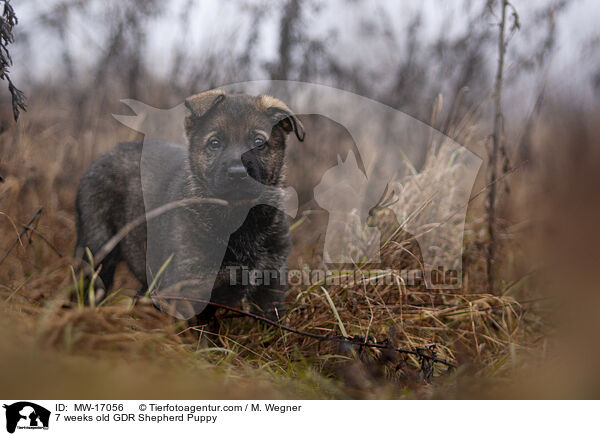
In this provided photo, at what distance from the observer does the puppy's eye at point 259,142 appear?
9.12ft

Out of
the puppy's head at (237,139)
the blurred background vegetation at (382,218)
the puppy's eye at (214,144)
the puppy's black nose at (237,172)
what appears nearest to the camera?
the blurred background vegetation at (382,218)

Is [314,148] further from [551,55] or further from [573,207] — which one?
[573,207]

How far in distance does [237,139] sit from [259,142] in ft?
0.47

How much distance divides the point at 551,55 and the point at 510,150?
75 centimetres

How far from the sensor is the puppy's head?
2643 mm

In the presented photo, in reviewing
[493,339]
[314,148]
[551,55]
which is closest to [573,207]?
[493,339]

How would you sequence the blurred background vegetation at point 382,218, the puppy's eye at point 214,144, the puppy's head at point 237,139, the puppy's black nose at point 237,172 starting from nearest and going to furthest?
1. the blurred background vegetation at point 382,218
2. the puppy's black nose at point 237,172
3. the puppy's head at point 237,139
4. the puppy's eye at point 214,144
